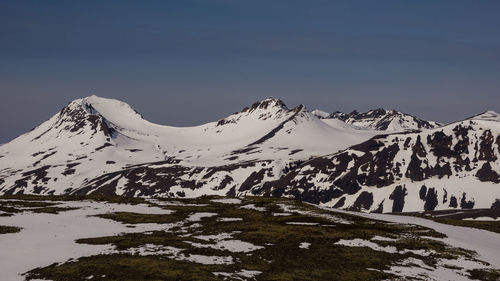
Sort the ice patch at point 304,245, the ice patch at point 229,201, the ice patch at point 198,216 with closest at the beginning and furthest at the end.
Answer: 1. the ice patch at point 304,245
2. the ice patch at point 198,216
3. the ice patch at point 229,201

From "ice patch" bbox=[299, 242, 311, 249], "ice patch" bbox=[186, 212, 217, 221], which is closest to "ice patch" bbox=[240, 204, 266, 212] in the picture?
"ice patch" bbox=[186, 212, 217, 221]

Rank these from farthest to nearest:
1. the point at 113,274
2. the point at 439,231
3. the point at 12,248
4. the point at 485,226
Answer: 1. the point at 485,226
2. the point at 439,231
3. the point at 12,248
4. the point at 113,274

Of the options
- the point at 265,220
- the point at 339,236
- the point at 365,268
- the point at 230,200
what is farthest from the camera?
the point at 230,200

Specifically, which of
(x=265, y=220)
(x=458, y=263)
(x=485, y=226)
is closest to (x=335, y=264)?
(x=458, y=263)

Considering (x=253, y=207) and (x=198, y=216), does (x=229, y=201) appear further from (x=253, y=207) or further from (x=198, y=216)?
(x=198, y=216)

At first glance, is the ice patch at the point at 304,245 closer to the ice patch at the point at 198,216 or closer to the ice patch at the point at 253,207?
the ice patch at the point at 198,216

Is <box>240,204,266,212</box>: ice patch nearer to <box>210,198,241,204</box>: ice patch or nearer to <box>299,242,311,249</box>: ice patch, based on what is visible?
<box>210,198,241,204</box>: ice patch

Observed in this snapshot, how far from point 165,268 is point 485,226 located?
73.2 m

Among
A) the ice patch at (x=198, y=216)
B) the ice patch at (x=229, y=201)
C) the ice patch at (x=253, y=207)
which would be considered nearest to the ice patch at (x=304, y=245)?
the ice patch at (x=198, y=216)

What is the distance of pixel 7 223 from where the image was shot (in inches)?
2785

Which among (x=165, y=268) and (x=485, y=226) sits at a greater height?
(x=485, y=226)

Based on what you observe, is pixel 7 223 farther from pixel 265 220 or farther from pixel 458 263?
pixel 458 263

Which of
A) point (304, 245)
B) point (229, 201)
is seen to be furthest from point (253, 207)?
point (304, 245)

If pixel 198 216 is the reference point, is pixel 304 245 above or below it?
below
